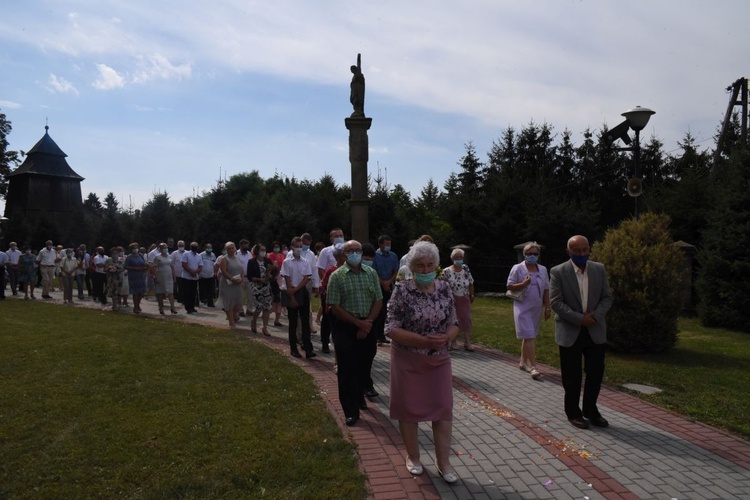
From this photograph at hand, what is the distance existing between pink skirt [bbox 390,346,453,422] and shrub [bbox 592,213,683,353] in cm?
610

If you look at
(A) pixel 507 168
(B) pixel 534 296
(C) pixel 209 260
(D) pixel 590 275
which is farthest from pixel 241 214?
(D) pixel 590 275

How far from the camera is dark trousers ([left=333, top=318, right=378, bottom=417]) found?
5.91 m

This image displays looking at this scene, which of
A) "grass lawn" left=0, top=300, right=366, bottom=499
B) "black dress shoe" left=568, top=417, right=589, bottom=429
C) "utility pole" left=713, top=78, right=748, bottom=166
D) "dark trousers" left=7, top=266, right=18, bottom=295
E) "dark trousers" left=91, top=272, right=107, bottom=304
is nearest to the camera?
"grass lawn" left=0, top=300, right=366, bottom=499

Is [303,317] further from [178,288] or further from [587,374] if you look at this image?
[178,288]

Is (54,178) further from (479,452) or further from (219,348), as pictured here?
(479,452)

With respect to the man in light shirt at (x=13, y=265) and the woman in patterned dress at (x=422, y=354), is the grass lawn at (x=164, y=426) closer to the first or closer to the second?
the woman in patterned dress at (x=422, y=354)

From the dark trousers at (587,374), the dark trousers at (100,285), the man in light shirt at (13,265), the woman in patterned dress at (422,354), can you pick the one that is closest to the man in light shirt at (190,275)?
the dark trousers at (100,285)

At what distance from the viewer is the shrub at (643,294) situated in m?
9.34

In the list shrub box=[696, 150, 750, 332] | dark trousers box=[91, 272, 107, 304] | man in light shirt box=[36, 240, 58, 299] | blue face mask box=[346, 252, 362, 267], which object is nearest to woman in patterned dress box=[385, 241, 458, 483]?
blue face mask box=[346, 252, 362, 267]

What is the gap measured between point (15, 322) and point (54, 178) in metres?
54.0

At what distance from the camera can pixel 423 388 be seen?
4.38 metres

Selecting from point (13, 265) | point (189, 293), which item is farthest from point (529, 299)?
point (13, 265)

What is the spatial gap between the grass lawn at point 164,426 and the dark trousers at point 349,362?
290 millimetres

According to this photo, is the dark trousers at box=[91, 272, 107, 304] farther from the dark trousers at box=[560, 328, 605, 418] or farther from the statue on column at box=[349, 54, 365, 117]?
the dark trousers at box=[560, 328, 605, 418]
